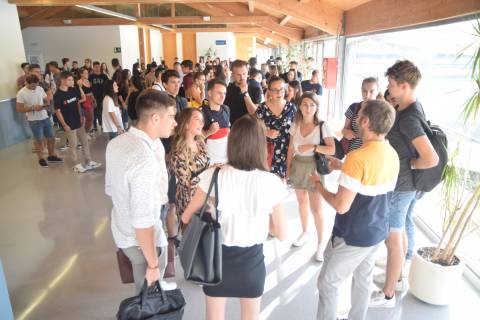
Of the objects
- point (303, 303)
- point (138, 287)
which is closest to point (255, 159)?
point (138, 287)

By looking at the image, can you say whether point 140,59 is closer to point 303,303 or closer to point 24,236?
point 24,236

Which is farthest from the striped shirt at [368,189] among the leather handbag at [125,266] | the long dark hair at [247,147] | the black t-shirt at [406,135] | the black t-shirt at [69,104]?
the black t-shirt at [69,104]

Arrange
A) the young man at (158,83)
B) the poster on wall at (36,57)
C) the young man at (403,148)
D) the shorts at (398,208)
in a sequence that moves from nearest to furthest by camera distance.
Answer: the young man at (403,148) < the shorts at (398,208) < the young man at (158,83) < the poster on wall at (36,57)

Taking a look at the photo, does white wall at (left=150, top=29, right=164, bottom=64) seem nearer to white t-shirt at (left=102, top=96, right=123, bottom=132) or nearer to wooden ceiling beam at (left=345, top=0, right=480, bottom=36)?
white t-shirt at (left=102, top=96, right=123, bottom=132)

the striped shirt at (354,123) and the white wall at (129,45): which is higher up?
the white wall at (129,45)

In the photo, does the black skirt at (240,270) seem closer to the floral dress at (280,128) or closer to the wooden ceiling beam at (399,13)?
the floral dress at (280,128)

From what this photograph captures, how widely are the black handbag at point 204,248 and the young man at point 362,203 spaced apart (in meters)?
0.68

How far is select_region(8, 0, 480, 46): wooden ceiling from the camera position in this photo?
417cm

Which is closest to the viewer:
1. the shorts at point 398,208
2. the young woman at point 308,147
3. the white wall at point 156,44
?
the shorts at point 398,208

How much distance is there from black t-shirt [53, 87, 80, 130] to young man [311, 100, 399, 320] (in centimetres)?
502

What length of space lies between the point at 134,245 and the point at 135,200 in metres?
0.39

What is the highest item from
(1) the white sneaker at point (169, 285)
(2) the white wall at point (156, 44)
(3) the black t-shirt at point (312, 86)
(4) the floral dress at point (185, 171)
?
(2) the white wall at point (156, 44)

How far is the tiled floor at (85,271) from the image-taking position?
2.64 metres

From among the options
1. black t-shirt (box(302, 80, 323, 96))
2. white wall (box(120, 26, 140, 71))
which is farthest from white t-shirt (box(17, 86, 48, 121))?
white wall (box(120, 26, 140, 71))
